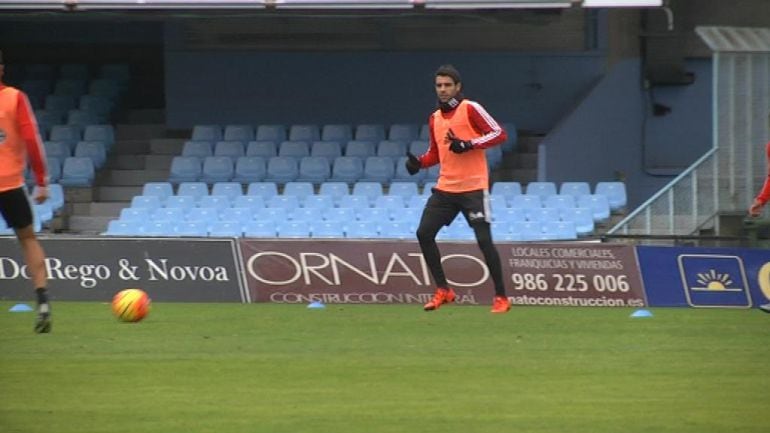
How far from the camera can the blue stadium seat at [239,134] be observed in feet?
85.8

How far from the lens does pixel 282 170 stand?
82.5ft

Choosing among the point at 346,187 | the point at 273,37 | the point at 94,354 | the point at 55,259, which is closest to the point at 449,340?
the point at 94,354

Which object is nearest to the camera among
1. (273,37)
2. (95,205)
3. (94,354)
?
(94,354)

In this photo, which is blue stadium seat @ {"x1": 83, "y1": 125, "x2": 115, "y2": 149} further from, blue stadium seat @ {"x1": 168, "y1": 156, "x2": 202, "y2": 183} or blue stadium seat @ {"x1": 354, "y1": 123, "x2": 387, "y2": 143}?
blue stadium seat @ {"x1": 354, "y1": 123, "x2": 387, "y2": 143}

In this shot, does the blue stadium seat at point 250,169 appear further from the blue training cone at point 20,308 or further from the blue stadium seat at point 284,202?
the blue training cone at point 20,308

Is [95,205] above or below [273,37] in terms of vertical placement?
below

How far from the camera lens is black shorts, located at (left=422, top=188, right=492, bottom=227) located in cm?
1451

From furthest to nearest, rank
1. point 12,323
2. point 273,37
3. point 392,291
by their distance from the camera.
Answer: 1. point 273,37
2. point 392,291
3. point 12,323

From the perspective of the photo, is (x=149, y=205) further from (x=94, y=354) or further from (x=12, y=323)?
(x=94, y=354)

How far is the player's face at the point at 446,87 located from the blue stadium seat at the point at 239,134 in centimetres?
1203

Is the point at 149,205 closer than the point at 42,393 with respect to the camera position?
No

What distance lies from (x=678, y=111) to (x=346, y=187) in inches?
238

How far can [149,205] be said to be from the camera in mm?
23484

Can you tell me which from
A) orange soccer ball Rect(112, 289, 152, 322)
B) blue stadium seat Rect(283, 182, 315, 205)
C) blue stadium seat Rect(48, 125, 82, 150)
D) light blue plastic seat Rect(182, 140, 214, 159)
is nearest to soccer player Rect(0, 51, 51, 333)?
orange soccer ball Rect(112, 289, 152, 322)
